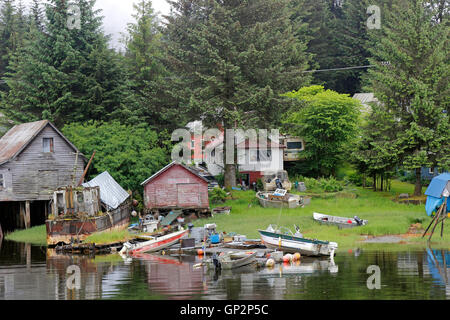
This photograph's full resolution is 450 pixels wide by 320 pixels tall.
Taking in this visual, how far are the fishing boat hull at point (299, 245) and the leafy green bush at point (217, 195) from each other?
1967 cm

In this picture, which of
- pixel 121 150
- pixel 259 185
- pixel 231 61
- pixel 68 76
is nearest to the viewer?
pixel 121 150

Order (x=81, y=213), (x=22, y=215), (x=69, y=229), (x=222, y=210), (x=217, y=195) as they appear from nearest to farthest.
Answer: (x=69, y=229), (x=81, y=213), (x=222, y=210), (x=22, y=215), (x=217, y=195)

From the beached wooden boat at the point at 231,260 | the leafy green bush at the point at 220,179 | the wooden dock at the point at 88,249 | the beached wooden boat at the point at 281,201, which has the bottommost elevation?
the wooden dock at the point at 88,249

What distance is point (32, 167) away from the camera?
56.9 metres

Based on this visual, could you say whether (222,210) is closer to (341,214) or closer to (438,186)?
(341,214)

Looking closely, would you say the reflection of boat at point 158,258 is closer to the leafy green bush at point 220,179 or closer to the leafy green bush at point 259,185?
the leafy green bush at point 259,185

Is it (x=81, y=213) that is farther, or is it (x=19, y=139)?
Answer: (x=19, y=139)

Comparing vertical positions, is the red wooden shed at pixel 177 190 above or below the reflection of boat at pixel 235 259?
above

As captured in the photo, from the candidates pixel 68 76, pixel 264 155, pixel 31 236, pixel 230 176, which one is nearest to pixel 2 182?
pixel 31 236

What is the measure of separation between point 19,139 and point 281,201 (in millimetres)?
24027

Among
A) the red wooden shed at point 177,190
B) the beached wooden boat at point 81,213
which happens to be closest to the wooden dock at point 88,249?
the beached wooden boat at point 81,213

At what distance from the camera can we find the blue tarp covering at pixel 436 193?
155 ft
